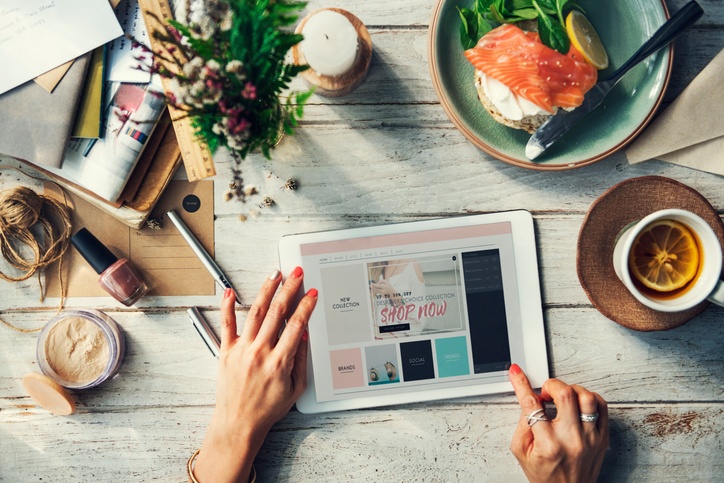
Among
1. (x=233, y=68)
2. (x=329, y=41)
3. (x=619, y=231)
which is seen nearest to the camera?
(x=233, y=68)

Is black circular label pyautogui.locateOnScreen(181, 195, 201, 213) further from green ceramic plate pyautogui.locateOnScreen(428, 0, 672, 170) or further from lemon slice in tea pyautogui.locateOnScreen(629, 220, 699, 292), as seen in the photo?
lemon slice in tea pyautogui.locateOnScreen(629, 220, 699, 292)

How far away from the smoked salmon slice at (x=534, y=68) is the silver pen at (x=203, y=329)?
570mm

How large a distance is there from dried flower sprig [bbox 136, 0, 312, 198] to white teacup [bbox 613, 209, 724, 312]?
19.1 inches

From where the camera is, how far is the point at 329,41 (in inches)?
26.8

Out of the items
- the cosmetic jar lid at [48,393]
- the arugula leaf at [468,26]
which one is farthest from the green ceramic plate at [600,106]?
the cosmetic jar lid at [48,393]

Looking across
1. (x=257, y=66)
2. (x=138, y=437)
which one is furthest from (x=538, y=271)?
(x=138, y=437)

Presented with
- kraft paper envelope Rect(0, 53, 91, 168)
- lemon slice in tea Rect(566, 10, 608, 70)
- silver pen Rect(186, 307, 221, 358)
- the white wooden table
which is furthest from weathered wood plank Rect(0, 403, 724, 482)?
lemon slice in tea Rect(566, 10, 608, 70)

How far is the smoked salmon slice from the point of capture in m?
0.70

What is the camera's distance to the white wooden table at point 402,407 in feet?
2.68

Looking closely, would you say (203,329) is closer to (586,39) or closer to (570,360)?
(570,360)

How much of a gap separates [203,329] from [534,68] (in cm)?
63

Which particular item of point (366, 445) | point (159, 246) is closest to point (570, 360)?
point (366, 445)

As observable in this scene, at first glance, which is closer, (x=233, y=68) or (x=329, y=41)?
(x=233, y=68)

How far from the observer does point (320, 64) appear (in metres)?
0.69
